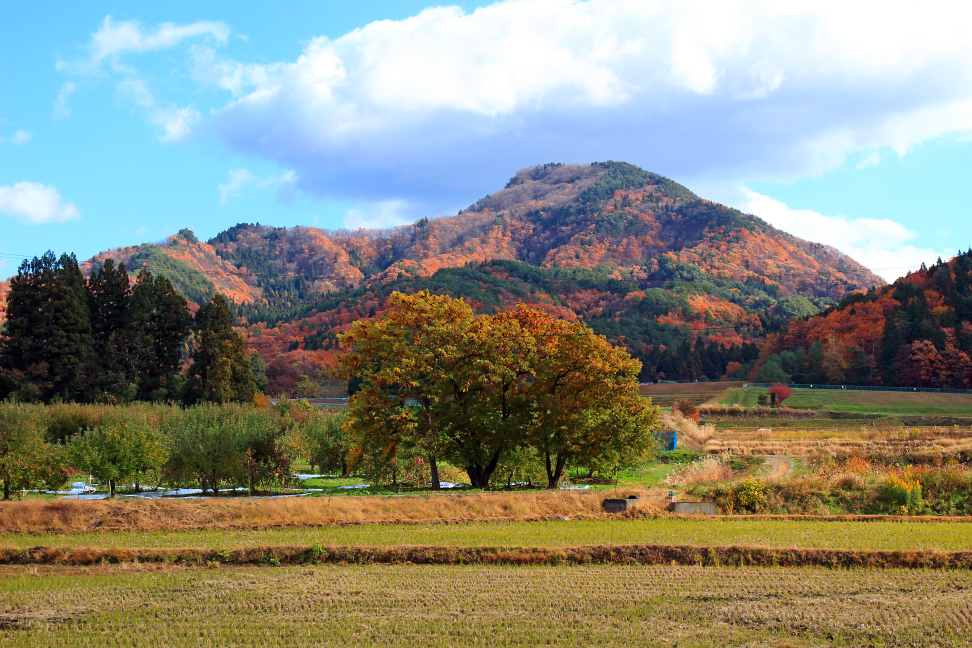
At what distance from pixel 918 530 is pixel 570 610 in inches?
488

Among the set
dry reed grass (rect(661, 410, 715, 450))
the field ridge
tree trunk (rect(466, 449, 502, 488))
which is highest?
the field ridge

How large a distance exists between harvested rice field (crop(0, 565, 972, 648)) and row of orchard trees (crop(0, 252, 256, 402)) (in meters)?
45.3

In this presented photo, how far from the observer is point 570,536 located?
1892cm

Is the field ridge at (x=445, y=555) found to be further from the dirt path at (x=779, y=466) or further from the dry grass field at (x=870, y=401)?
the dry grass field at (x=870, y=401)

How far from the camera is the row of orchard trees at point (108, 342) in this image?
186 ft

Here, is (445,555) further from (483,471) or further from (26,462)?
(26,462)

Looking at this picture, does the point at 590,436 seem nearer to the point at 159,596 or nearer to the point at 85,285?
the point at 159,596

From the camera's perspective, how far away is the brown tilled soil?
810 inches

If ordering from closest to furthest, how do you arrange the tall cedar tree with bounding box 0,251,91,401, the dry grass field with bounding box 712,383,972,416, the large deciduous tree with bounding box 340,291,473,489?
the large deciduous tree with bounding box 340,291,473,489, the tall cedar tree with bounding box 0,251,91,401, the dry grass field with bounding box 712,383,972,416

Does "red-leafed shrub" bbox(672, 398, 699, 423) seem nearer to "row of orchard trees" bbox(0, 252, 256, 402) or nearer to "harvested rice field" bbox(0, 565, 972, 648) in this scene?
"row of orchard trees" bbox(0, 252, 256, 402)

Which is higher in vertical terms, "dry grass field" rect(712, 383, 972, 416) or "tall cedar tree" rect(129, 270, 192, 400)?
"tall cedar tree" rect(129, 270, 192, 400)

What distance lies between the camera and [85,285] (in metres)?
64.7

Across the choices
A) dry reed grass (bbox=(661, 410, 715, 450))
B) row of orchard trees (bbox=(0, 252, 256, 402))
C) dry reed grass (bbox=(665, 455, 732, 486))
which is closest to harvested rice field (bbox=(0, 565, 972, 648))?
dry reed grass (bbox=(665, 455, 732, 486))

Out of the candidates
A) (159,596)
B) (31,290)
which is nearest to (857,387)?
(31,290)
